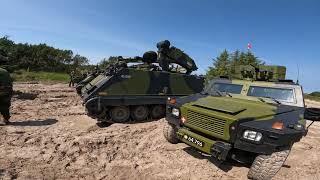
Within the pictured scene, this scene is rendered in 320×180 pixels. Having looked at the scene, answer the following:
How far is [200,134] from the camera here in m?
6.24

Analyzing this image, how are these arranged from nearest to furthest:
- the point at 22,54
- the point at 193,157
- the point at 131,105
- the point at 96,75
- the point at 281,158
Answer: the point at 281,158
the point at 193,157
the point at 131,105
the point at 96,75
the point at 22,54

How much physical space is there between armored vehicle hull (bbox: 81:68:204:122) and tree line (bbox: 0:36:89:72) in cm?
3706

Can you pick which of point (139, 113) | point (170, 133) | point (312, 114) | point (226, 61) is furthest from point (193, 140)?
point (226, 61)

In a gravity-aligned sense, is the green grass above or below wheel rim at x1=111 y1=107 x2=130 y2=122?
above

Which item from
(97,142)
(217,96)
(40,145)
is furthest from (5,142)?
(217,96)

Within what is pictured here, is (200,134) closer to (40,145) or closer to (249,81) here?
(249,81)

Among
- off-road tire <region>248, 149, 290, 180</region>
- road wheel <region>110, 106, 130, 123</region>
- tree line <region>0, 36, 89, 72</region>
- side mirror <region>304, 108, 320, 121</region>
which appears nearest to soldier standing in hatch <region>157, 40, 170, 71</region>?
road wheel <region>110, 106, 130, 123</region>

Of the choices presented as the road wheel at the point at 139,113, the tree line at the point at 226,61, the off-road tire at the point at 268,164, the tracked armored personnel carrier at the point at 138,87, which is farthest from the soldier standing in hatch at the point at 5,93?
the tree line at the point at 226,61

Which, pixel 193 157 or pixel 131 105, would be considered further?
pixel 131 105

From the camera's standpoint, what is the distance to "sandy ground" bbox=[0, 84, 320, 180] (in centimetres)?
599

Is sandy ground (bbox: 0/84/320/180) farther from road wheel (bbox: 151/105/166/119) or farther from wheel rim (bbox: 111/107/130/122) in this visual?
road wheel (bbox: 151/105/166/119)

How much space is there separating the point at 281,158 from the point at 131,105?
683 cm

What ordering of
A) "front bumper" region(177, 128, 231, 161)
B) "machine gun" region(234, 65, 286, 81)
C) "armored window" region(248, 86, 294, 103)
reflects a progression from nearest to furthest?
"front bumper" region(177, 128, 231, 161), "armored window" region(248, 86, 294, 103), "machine gun" region(234, 65, 286, 81)

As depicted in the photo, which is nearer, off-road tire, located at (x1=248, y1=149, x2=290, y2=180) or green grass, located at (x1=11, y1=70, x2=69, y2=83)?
off-road tire, located at (x1=248, y1=149, x2=290, y2=180)
